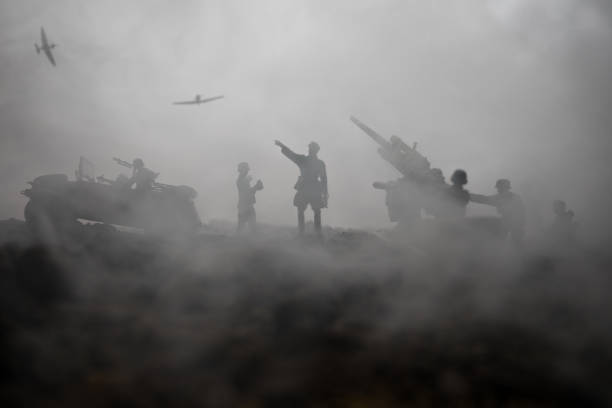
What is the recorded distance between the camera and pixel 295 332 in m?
3.65

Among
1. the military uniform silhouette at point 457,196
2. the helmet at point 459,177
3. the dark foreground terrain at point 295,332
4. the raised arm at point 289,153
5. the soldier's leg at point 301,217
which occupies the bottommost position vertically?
the dark foreground terrain at point 295,332

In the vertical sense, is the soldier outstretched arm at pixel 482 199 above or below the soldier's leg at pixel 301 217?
above

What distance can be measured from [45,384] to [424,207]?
784 cm

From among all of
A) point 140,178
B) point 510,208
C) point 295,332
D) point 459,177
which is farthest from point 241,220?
point 295,332

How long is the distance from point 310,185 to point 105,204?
5.42 metres

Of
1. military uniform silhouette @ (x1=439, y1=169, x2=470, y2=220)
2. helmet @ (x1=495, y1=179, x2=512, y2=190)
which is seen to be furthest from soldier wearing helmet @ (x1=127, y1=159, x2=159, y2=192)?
helmet @ (x1=495, y1=179, x2=512, y2=190)

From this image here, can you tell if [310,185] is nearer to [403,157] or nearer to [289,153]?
[289,153]

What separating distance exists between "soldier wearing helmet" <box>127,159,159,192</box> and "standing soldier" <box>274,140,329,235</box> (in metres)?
4.70

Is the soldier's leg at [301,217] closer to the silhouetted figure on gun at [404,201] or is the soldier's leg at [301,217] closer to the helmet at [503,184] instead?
the silhouetted figure on gun at [404,201]

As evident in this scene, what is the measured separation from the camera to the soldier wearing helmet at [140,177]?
1035cm

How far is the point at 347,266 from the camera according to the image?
5.75m

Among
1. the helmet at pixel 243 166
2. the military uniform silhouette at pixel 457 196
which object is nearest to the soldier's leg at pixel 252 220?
the helmet at pixel 243 166

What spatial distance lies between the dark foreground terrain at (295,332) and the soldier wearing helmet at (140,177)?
4.75m

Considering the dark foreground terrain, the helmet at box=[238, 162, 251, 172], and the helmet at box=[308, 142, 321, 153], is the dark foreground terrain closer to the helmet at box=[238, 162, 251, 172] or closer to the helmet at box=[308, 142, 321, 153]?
the helmet at box=[308, 142, 321, 153]
